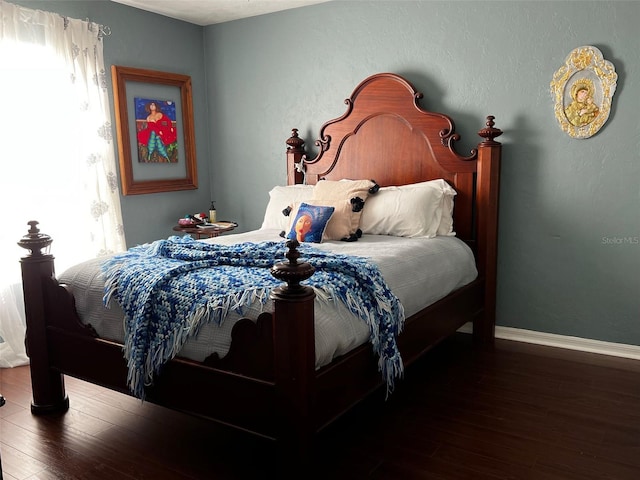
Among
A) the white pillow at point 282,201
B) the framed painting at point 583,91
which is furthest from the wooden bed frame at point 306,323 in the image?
the framed painting at point 583,91

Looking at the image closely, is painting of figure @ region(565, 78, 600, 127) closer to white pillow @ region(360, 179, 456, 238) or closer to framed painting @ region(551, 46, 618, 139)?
framed painting @ region(551, 46, 618, 139)

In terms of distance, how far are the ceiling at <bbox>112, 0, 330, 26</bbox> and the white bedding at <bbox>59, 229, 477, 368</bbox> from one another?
1.68m

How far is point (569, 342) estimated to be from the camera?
3375mm

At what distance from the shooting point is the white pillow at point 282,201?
150 inches

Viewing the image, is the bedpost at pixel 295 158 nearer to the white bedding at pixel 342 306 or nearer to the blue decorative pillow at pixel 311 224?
the white bedding at pixel 342 306

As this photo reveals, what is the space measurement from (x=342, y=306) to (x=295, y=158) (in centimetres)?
227

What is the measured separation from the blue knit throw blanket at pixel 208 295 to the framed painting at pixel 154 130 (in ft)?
5.94

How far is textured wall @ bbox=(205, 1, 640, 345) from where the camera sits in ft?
10.2

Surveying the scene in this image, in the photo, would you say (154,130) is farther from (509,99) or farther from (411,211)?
(509,99)

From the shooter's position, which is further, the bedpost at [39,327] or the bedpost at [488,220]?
the bedpost at [488,220]

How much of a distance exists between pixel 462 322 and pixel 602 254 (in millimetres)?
898

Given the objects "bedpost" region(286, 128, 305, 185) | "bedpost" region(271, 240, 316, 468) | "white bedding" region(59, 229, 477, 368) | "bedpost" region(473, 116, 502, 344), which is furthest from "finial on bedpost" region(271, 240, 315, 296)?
"bedpost" region(286, 128, 305, 185)

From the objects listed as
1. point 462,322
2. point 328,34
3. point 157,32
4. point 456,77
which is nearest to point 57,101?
point 157,32

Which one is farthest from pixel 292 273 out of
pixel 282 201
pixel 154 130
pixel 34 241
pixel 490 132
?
pixel 154 130
